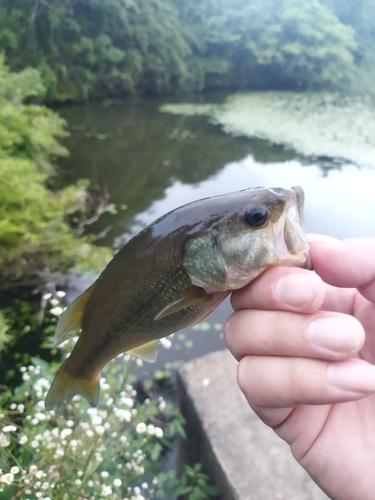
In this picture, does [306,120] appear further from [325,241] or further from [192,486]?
[325,241]

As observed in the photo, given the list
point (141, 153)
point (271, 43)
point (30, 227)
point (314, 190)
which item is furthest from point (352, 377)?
point (271, 43)

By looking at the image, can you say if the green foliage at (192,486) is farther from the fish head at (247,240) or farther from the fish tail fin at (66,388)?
the fish head at (247,240)

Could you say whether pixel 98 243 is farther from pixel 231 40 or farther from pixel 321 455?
pixel 231 40

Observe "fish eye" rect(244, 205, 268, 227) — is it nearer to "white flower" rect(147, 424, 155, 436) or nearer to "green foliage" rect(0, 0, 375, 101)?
"white flower" rect(147, 424, 155, 436)

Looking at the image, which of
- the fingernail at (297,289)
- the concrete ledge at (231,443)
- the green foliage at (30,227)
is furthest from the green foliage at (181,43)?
the fingernail at (297,289)

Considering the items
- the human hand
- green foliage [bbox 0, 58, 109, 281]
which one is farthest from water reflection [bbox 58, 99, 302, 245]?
the human hand

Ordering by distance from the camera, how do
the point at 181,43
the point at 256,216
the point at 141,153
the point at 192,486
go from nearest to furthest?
the point at 256,216
the point at 192,486
the point at 141,153
the point at 181,43
